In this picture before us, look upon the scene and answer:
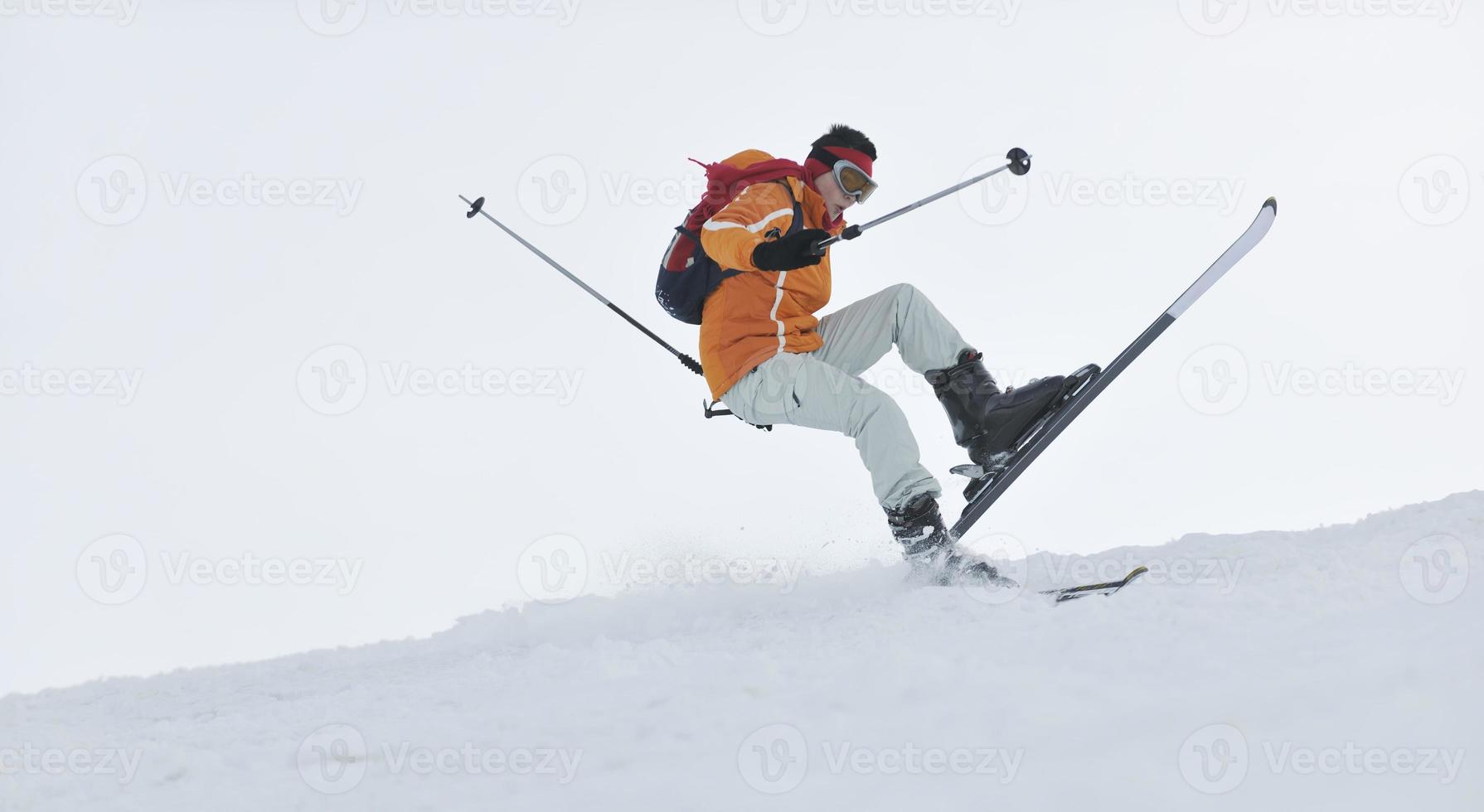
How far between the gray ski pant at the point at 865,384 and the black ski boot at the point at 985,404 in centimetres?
8

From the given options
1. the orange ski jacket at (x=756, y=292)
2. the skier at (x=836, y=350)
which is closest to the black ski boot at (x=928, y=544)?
the skier at (x=836, y=350)

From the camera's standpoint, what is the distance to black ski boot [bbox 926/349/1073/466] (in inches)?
183


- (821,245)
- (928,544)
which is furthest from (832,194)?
(928,544)

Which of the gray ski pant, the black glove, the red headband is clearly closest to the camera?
the black glove

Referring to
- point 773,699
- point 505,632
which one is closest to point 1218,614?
point 773,699

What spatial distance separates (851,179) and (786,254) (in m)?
0.66

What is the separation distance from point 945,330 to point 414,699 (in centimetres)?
268

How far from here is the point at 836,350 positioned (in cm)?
504

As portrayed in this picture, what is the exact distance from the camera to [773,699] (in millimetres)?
3021

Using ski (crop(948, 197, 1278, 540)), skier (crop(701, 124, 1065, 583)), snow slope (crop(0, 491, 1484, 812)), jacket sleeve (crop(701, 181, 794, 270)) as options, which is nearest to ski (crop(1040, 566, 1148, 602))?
snow slope (crop(0, 491, 1484, 812))

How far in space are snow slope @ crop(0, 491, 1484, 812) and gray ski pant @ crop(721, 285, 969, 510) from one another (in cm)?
67

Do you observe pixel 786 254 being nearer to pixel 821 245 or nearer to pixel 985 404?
pixel 821 245

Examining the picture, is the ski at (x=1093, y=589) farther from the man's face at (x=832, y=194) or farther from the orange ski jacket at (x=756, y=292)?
the man's face at (x=832, y=194)

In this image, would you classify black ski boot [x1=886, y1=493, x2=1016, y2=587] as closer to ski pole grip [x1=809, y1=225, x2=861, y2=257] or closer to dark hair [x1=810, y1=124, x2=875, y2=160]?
ski pole grip [x1=809, y1=225, x2=861, y2=257]
